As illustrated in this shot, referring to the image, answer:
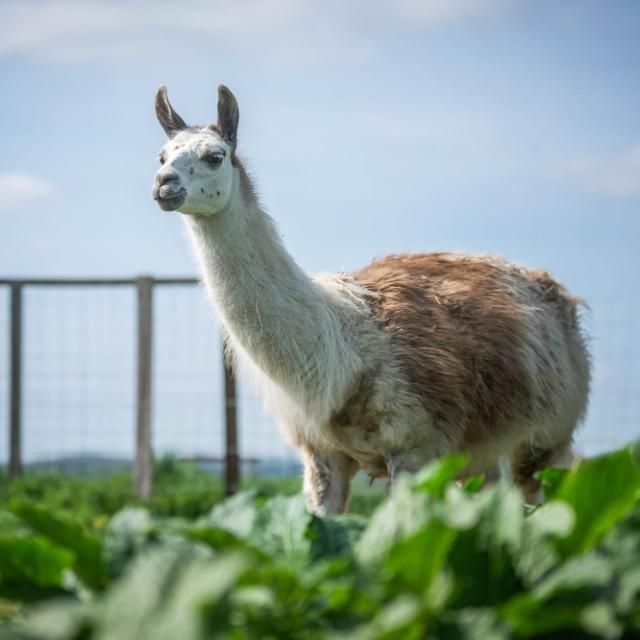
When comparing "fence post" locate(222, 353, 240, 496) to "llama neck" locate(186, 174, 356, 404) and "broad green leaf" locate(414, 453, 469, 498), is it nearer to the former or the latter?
"llama neck" locate(186, 174, 356, 404)

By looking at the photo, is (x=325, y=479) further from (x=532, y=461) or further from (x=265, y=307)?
(x=532, y=461)

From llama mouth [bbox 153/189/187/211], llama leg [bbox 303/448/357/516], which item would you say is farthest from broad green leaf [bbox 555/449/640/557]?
llama leg [bbox 303/448/357/516]

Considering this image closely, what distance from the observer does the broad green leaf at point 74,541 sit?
146 centimetres

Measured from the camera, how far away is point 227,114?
5500 millimetres

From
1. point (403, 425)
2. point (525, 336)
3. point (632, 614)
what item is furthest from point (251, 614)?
point (525, 336)

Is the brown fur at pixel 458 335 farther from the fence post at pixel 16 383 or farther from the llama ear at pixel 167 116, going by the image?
the fence post at pixel 16 383

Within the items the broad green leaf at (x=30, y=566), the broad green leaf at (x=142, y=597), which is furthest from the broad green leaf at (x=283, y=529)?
the broad green leaf at (x=142, y=597)

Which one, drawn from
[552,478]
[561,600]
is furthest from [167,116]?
[561,600]

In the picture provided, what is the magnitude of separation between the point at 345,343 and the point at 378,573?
3.95 m

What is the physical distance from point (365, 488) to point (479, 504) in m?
9.70

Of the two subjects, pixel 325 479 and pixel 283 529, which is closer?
pixel 283 529

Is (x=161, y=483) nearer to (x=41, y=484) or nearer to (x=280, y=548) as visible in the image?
(x=41, y=484)

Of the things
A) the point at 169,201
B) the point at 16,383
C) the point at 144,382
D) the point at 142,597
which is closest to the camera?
the point at 142,597

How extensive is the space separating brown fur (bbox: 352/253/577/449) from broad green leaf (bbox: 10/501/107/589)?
3879 mm
